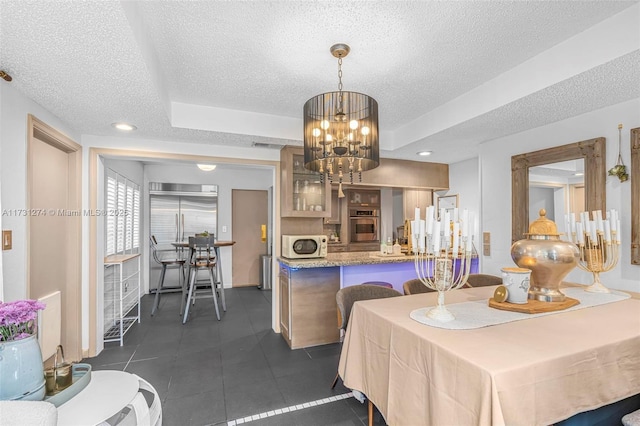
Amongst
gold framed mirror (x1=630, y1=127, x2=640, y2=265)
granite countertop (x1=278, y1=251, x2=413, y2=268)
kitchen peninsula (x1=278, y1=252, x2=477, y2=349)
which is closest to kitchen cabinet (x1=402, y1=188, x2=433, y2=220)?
granite countertop (x1=278, y1=251, x2=413, y2=268)

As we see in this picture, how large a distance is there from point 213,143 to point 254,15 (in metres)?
2.03

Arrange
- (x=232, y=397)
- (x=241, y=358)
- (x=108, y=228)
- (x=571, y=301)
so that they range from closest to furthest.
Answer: (x=571, y=301) < (x=232, y=397) < (x=241, y=358) < (x=108, y=228)

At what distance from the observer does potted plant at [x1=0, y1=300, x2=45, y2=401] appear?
44.0 inches

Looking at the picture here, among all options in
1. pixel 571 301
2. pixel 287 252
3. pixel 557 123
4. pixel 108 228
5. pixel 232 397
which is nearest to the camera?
pixel 571 301

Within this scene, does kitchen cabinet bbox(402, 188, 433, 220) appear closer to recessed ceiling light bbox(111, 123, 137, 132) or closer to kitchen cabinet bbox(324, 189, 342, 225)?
kitchen cabinet bbox(324, 189, 342, 225)

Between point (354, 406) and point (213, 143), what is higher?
point (213, 143)

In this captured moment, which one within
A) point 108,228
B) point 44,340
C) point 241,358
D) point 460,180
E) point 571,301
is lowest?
point 241,358

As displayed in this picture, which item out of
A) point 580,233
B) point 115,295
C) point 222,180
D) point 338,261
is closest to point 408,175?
point 338,261

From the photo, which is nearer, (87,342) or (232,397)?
(232,397)

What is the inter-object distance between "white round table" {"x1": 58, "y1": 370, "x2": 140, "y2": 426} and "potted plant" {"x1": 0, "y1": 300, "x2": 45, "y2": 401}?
0.13 meters

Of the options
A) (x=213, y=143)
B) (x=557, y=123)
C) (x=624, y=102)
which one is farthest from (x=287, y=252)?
(x=624, y=102)

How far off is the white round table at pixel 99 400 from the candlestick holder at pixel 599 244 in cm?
281

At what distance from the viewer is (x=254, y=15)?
169 cm

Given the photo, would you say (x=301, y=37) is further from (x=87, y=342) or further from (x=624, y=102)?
(x=87, y=342)
